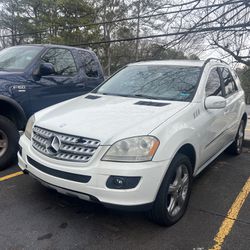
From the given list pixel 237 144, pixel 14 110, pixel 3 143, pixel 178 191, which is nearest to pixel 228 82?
pixel 237 144

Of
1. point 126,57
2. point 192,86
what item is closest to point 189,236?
point 192,86

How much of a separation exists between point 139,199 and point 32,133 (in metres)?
1.42

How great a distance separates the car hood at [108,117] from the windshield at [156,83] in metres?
0.24

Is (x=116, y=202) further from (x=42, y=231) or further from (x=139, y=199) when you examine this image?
(x=42, y=231)

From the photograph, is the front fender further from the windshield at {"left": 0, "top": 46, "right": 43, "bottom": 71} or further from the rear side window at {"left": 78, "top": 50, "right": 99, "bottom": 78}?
the rear side window at {"left": 78, "top": 50, "right": 99, "bottom": 78}

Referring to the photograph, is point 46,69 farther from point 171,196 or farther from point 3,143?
point 171,196

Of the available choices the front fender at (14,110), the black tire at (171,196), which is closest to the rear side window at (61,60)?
the front fender at (14,110)

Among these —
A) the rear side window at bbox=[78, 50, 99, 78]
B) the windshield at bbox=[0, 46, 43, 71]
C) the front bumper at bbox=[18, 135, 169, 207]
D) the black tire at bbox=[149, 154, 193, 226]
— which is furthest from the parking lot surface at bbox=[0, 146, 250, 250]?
the rear side window at bbox=[78, 50, 99, 78]

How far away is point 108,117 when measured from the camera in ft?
10.1

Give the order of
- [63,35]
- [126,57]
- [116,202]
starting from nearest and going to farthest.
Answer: [116,202], [63,35], [126,57]

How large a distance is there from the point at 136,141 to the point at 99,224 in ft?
3.32

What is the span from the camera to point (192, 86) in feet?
12.4

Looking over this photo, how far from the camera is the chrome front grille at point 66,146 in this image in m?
2.74

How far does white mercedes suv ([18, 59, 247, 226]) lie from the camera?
104 inches
